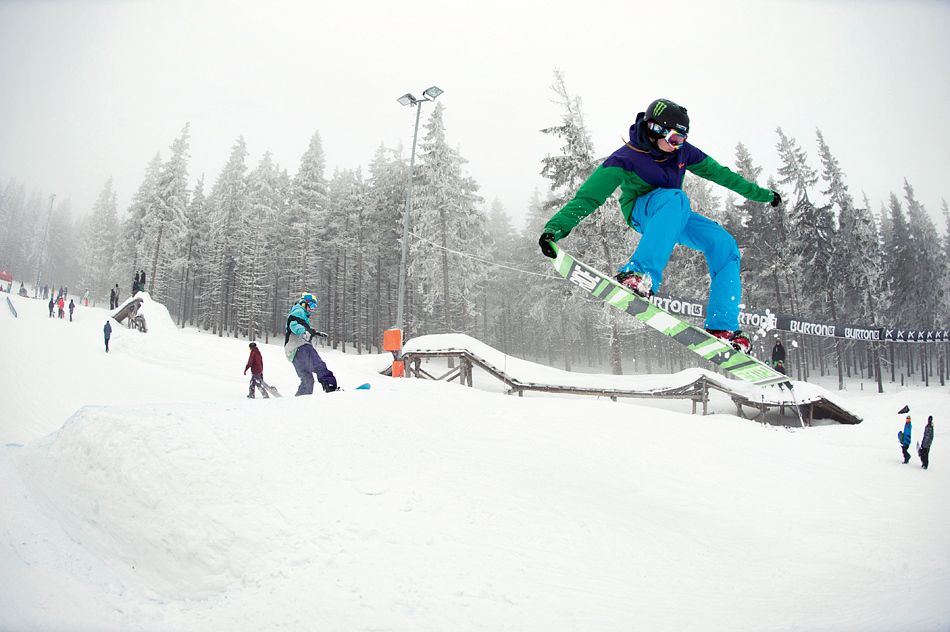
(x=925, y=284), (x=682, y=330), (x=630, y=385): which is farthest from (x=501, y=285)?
(x=682, y=330)

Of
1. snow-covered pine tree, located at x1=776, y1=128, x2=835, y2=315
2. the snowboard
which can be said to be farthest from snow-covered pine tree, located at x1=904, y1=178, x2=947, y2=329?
the snowboard

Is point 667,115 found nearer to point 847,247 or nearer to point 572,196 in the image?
point 572,196

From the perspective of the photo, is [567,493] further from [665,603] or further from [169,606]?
[169,606]

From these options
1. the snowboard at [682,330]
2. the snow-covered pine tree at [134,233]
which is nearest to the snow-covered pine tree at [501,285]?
the snow-covered pine tree at [134,233]

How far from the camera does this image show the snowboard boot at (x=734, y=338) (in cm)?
409

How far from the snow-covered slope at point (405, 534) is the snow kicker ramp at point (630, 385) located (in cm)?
1212

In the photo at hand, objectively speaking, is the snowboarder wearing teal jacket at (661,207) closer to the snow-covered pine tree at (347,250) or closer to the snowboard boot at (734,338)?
the snowboard boot at (734,338)

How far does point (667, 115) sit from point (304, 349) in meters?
6.44

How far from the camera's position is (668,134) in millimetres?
3641

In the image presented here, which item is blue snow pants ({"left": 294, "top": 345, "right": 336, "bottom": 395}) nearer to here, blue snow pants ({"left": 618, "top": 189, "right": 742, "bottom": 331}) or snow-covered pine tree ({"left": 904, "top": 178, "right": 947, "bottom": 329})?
blue snow pants ({"left": 618, "top": 189, "right": 742, "bottom": 331})

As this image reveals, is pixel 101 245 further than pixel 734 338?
Yes

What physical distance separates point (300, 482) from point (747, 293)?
37.0 m

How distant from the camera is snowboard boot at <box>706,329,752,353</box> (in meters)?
4.09

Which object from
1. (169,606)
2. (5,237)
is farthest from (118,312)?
(5,237)
